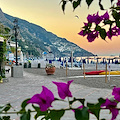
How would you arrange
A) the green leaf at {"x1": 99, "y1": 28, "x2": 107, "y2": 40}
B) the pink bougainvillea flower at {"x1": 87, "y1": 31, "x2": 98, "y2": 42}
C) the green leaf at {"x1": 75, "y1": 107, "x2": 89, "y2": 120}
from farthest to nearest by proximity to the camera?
the pink bougainvillea flower at {"x1": 87, "y1": 31, "x2": 98, "y2": 42}
the green leaf at {"x1": 99, "y1": 28, "x2": 107, "y2": 40}
the green leaf at {"x1": 75, "y1": 107, "x2": 89, "y2": 120}

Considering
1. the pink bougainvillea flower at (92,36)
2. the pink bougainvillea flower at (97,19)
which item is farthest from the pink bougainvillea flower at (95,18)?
the pink bougainvillea flower at (92,36)

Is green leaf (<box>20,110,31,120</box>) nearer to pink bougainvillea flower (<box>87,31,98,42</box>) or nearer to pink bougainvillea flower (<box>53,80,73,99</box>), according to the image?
pink bougainvillea flower (<box>53,80,73,99</box>)

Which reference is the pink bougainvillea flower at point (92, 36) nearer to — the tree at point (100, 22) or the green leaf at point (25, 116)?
the tree at point (100, 22)

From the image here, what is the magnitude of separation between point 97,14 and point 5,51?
11.8m

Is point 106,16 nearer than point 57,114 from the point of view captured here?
No

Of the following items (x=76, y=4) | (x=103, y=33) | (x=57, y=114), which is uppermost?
(x=76, y=4)

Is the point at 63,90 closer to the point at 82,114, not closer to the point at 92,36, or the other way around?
the point at 82,114

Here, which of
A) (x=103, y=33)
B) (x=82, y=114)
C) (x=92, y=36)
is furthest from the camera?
(x=92, y=36)

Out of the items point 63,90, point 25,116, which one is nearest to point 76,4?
point 63,90

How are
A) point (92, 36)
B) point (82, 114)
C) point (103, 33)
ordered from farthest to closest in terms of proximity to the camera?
point (92, 36), point (103, 33), point (82, 114)

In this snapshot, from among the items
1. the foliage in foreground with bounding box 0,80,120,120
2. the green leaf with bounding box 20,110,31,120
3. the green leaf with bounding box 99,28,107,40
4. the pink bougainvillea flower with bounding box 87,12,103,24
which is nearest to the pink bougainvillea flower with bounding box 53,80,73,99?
the foliage in foreground with bounding box 0,80,120,120

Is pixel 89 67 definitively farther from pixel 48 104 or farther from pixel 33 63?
pixel 48 104

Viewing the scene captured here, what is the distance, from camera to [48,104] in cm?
78

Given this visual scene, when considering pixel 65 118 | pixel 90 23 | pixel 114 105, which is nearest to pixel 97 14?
pixel 90 23
